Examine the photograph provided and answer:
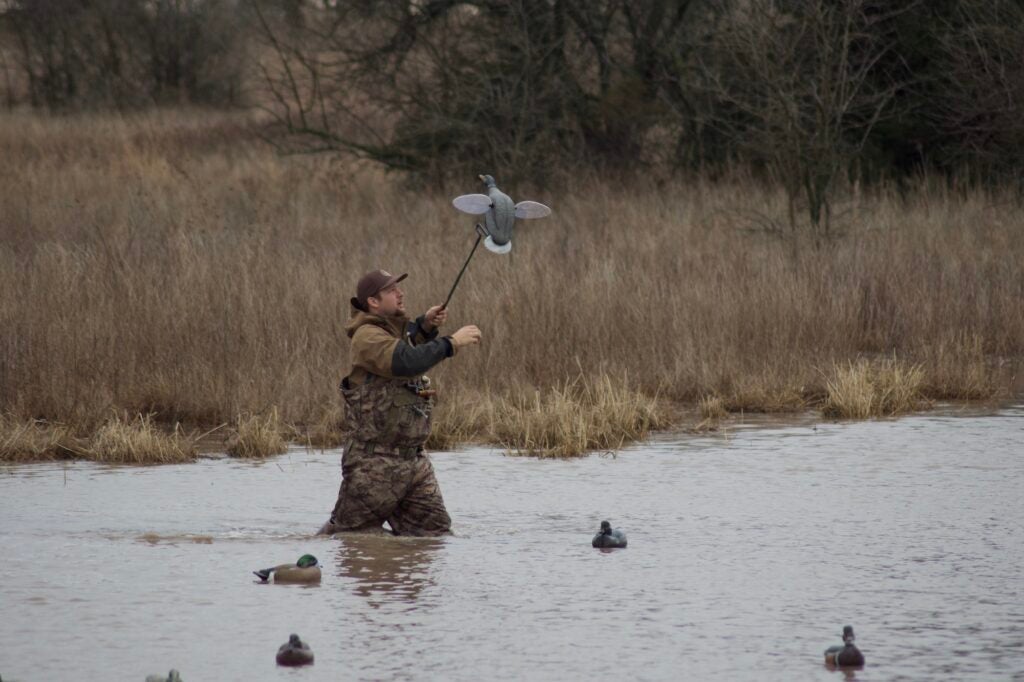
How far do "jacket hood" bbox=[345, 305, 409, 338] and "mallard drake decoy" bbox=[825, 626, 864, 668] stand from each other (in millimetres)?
2996

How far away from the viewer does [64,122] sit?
100ft

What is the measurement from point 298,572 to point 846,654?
2567mm

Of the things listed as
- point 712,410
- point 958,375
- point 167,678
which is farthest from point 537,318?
point 167,678

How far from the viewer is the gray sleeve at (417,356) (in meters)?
7.44

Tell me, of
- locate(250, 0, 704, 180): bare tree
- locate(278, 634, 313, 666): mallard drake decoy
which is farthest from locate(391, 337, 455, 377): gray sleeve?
locate(250, 0, 704, 180): bare tree

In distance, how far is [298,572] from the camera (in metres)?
6.97

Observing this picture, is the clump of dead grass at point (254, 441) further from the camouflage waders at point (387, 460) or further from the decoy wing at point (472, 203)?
the decoy wing at point (472, 203)

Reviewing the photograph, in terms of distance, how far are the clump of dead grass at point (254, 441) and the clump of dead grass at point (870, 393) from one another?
406cm

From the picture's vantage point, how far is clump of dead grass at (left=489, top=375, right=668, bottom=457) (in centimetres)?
1034

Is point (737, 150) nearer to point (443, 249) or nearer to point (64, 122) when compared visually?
point (443, 249)

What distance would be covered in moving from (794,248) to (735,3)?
7.22m

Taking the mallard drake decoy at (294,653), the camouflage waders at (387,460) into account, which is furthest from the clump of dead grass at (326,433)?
the mallard drake decoy at (294,653)

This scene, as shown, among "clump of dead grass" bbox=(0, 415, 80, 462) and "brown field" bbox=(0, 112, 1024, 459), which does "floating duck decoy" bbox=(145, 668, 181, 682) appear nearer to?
"brown field" bbox=(0, 112, 1024, 459)

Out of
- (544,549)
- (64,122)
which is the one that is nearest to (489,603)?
(544,549)
